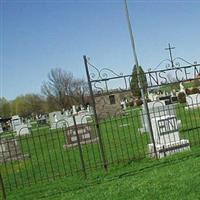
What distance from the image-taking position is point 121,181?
737cm

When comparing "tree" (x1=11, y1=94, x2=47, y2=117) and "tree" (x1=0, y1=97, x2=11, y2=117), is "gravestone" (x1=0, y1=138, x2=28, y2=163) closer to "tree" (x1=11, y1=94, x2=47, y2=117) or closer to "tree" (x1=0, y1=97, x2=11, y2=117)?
"tree" (x1=11, y1=94, x2=47, y2=117)

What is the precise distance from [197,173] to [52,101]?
61845mm

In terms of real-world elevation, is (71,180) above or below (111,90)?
below

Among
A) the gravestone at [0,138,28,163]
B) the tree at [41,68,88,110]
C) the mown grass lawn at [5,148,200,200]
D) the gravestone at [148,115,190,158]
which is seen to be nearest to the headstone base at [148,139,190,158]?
the gravestone at [148,115,190,158]

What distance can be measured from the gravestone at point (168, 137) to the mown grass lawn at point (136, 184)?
0.70 m

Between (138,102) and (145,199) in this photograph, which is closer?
(145,199)

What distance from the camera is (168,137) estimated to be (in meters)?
11.0

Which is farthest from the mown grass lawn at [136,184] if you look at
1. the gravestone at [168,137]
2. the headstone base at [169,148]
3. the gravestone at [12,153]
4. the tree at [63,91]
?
the tree at [63,91]

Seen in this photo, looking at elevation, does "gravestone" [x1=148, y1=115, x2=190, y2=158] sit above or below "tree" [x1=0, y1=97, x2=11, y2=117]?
below

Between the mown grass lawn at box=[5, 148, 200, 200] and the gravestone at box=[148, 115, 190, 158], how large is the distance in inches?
27.5

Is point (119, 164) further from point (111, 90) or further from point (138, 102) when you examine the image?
point (138, 102)

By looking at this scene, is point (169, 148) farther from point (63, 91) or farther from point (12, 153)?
point (63, 91)

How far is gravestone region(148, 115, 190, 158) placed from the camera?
33.8ft

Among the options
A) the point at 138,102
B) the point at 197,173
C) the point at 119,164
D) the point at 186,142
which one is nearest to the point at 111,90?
the point at 119,164
